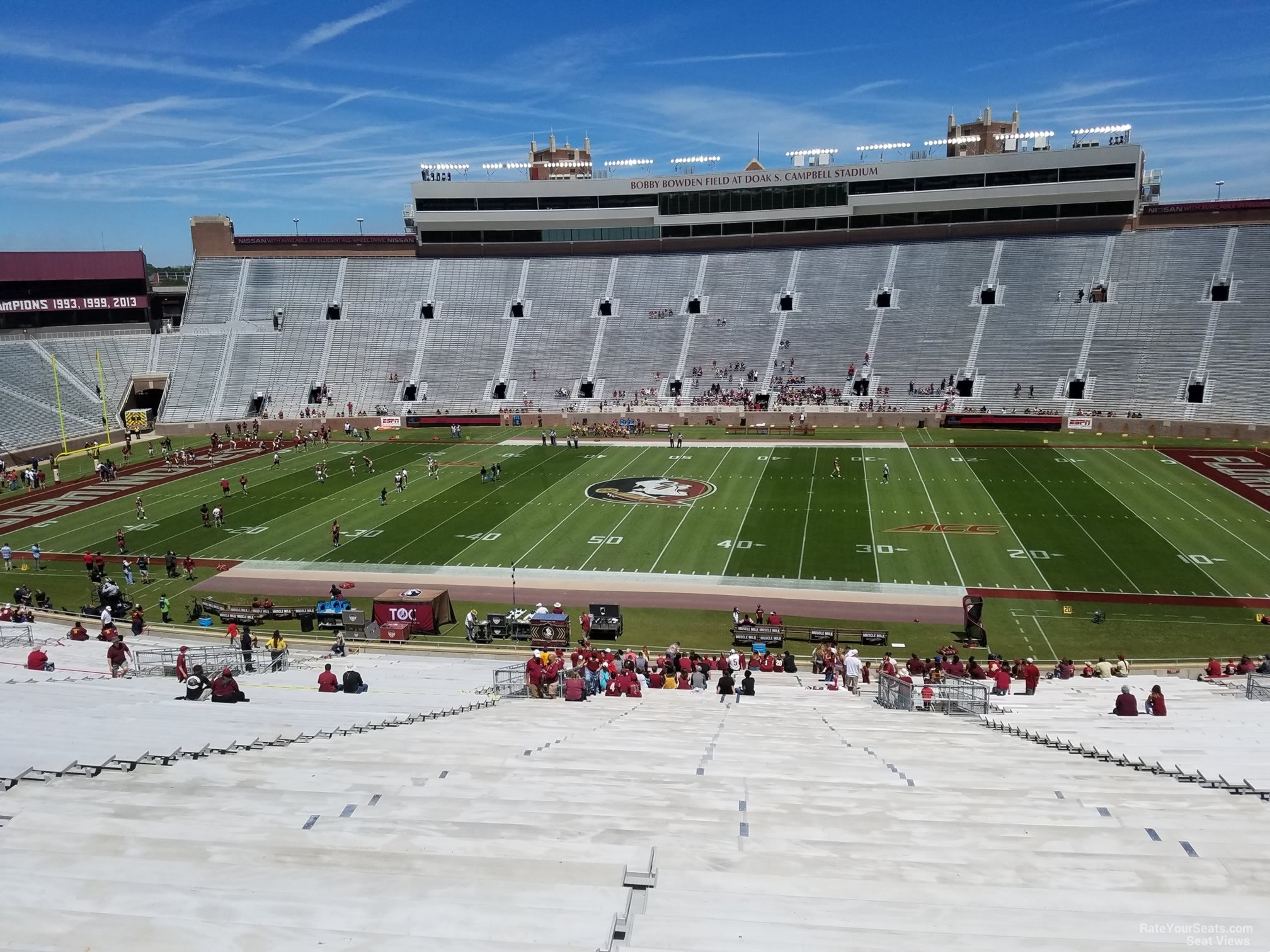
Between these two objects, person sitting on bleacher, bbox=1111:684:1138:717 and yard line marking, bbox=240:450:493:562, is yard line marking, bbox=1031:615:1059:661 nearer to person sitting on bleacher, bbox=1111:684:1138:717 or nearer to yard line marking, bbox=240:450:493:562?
person sitting on bleacher, bbox=1111:684:1138:717

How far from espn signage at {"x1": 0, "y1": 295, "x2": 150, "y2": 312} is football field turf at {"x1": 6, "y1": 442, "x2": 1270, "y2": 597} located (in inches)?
1153

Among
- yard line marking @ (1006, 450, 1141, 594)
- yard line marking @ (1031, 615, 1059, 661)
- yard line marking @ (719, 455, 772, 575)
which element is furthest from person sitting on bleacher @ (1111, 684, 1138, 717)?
yard line marking @ (719, 455, 772, 575)

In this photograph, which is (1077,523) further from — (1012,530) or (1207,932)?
(1207,932)

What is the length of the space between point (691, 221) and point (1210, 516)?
161 feet

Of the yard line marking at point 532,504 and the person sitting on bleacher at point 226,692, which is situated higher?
the yard line marking at point 532,504

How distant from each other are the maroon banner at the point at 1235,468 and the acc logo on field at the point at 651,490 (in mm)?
22312

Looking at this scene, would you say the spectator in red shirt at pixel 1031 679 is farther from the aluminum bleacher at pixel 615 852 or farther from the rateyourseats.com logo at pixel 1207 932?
the rateyourseats.com logo at pixel 1207 932

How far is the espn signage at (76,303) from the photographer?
6356 centimetres

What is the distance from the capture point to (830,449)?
4975cm

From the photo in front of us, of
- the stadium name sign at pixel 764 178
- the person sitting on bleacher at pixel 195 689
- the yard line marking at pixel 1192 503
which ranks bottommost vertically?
the person sitting on bleacher at pixel 195 689

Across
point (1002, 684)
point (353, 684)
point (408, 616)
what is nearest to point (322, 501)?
point (408, 616)

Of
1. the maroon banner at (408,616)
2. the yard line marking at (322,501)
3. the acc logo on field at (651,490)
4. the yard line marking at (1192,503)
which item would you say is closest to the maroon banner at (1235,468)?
the yard line marking at (1192,503)

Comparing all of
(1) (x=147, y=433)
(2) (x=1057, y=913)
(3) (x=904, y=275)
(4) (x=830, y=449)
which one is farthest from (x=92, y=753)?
(3) (x=904, y=275)

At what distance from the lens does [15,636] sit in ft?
70.7
